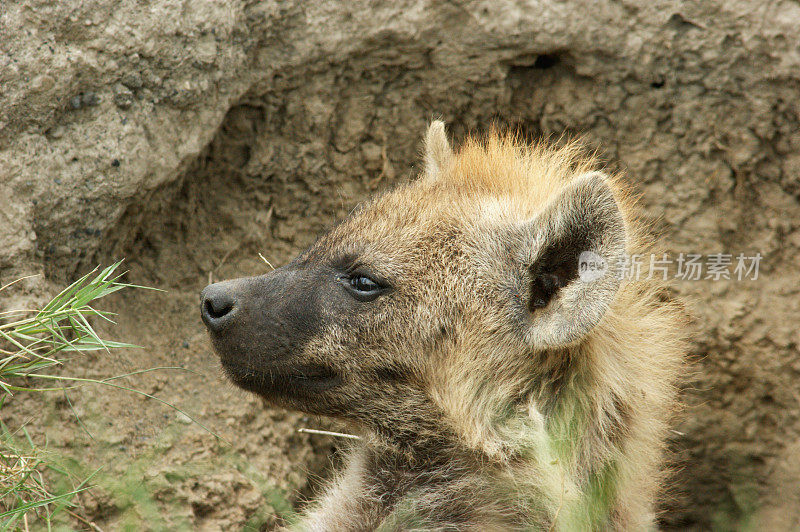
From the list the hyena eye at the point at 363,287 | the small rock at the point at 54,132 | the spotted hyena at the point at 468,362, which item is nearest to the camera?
the spotted hyena at the point at 468,362

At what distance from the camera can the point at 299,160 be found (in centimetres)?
327

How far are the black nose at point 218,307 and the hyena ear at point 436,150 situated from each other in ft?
2.73

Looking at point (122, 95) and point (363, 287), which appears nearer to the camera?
point (363, 287)

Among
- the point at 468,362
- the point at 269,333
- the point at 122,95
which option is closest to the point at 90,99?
the point at 122,95

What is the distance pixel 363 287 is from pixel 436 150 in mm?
698

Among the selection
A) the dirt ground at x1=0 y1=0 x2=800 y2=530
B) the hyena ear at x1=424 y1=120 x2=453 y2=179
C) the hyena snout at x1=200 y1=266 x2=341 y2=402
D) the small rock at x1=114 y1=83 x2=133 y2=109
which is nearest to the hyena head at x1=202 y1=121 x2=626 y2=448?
the hyena snout at x1=200 y1=266 x2=341 y2=402

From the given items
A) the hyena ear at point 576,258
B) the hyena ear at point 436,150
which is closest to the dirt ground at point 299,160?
the hyena ear at point 436,150

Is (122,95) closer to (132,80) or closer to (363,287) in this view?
(132,80)

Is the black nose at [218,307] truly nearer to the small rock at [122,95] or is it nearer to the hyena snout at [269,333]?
the hyena snout at [269,333]

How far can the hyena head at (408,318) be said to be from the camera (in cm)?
216

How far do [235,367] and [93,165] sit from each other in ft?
2.98

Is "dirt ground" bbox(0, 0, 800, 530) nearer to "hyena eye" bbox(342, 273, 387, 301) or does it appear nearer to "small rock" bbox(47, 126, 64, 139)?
"small rock" bbox(47, 126, 64, 139)

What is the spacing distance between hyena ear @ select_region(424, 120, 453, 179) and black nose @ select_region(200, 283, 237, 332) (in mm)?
833

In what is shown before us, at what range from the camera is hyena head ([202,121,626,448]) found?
2160 millimetres
